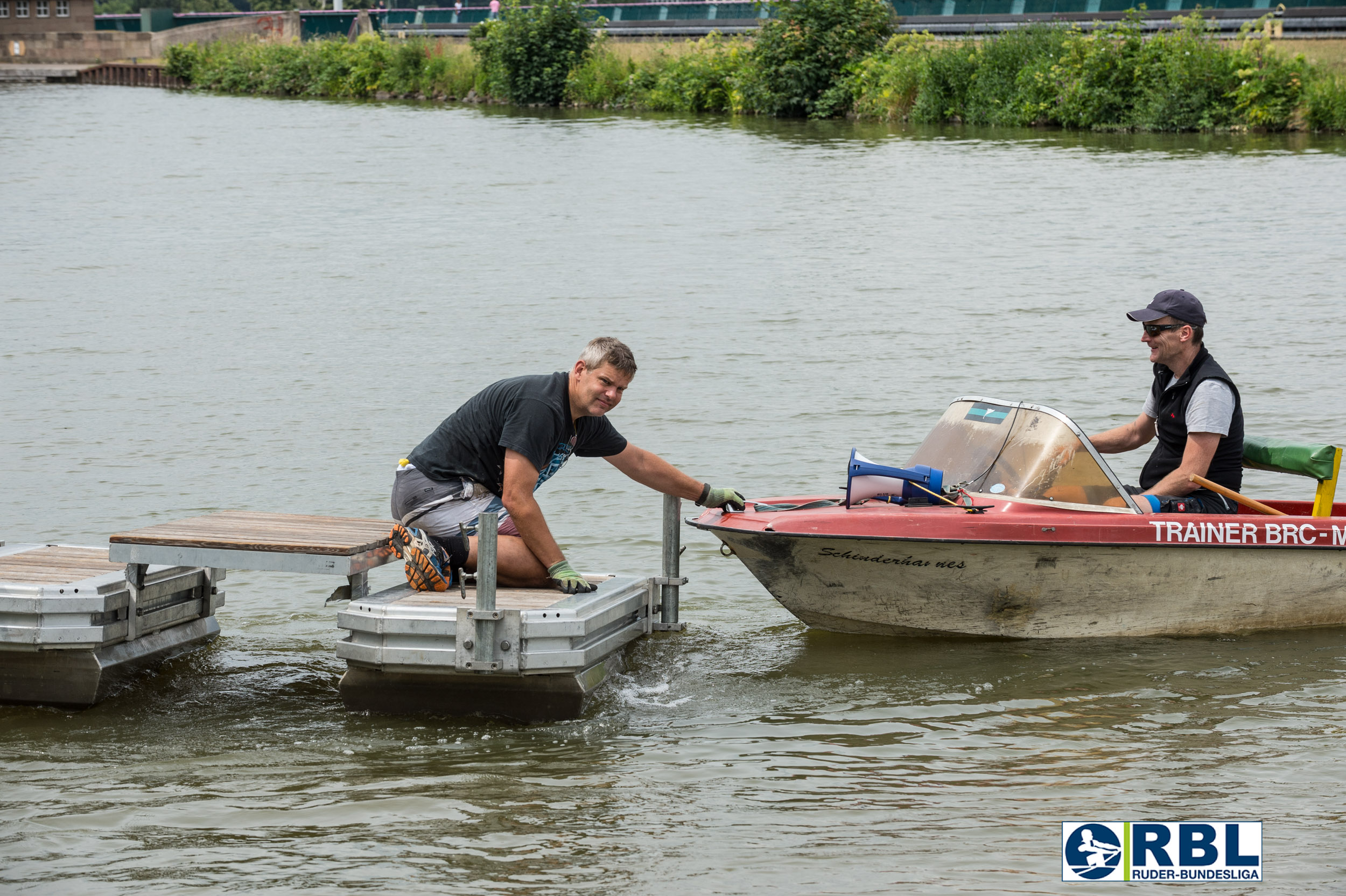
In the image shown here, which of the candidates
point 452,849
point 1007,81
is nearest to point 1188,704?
point 452,849

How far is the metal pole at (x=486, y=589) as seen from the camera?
19.8 feet

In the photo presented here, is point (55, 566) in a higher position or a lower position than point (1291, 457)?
lower

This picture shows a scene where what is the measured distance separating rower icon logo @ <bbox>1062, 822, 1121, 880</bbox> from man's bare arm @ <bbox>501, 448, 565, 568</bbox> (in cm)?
236

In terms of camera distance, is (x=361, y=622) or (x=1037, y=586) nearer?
(x=361, y=622)

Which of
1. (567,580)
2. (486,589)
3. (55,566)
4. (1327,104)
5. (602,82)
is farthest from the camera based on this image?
(602,82)

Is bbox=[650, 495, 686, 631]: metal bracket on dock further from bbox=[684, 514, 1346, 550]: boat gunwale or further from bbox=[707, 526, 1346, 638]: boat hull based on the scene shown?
bbox=[707, 526, 1346, 638]: boat hull

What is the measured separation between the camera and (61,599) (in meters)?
6.37

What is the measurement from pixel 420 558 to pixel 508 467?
1.82 ft

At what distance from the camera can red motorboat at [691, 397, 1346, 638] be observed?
23.4 ft

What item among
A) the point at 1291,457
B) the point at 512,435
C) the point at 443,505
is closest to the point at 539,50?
the point at 1291,457

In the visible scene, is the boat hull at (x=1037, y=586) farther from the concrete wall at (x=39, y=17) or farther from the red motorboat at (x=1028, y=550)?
the concrete wall at (x=39, y=17)

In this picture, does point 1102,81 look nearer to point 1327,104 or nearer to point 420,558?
point 1327,104

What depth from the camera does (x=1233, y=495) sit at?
24.3ft

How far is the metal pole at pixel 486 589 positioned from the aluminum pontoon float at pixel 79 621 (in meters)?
1.32
